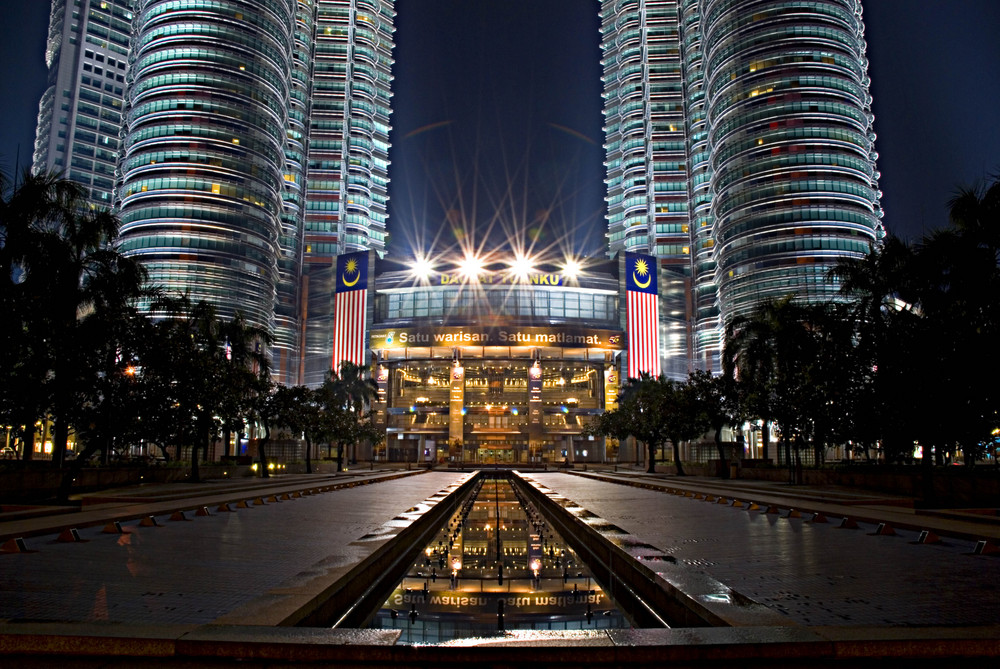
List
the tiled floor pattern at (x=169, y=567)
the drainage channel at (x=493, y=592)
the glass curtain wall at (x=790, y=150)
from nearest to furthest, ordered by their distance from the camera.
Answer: the tiled floor pattern at (x=169, y=567), the drainage channel at (x=493, y=592), the glass curtain wall at (x=790, y=150)

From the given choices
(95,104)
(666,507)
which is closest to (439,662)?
(666,507)

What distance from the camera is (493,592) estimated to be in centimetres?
1069

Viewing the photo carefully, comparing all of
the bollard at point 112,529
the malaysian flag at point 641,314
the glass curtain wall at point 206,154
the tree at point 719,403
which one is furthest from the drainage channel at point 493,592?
the glass curtain wall at point 206,154

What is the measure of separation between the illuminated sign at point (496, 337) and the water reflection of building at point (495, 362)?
0.18 meters

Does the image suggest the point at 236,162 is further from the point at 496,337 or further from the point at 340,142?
the point at 496,337

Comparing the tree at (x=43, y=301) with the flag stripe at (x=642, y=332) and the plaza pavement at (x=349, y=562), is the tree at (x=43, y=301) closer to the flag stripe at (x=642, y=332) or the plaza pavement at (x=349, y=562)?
the plaza pavement at (x=349, y=562)

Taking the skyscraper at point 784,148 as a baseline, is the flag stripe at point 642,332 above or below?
below

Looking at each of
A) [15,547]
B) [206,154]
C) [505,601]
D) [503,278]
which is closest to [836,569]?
[505,601]

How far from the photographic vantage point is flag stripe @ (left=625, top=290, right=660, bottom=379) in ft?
452

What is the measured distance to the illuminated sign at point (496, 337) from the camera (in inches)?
5271

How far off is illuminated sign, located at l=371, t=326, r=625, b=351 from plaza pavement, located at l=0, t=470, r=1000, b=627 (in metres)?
113

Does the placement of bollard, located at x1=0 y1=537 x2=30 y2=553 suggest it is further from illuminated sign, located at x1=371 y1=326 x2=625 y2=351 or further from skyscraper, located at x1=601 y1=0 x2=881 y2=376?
illuminated sign, located at x1=371 y1=326 x2=625 y2=351

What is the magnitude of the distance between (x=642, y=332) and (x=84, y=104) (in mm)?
153422

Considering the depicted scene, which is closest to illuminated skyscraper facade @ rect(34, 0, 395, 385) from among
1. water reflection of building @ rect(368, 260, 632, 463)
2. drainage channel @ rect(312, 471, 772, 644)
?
water reflection of building @ rect(368, 260, 632, 463)
